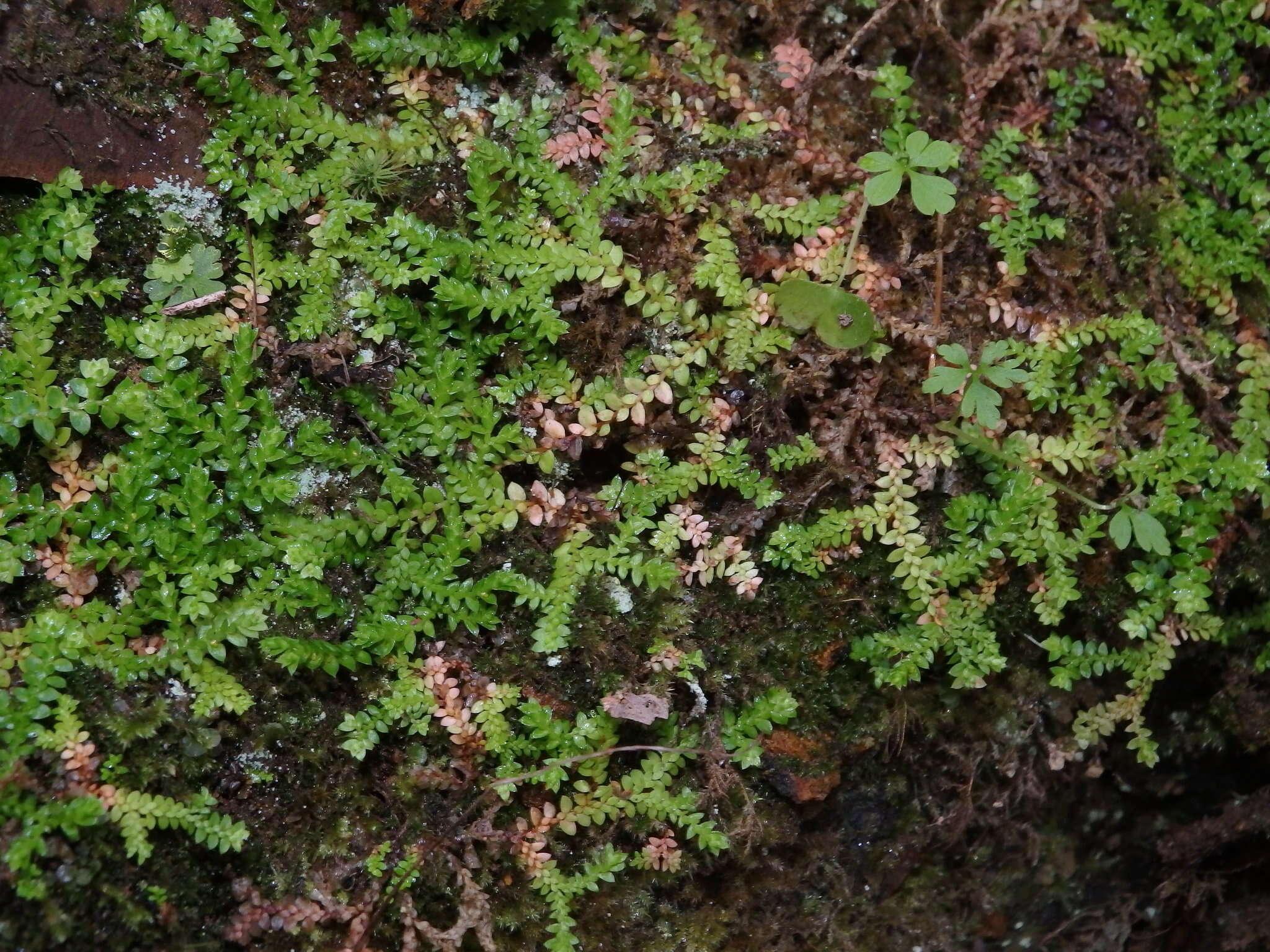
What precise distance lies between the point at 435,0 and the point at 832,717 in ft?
8.60

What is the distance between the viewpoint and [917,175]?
3006 millimetres

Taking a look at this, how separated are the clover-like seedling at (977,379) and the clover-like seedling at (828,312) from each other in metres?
0.26

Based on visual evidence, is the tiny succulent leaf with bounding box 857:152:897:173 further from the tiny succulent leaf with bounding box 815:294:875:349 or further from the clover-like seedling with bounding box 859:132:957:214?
the tiny succulent leaf with bounding box 815:294:875:349

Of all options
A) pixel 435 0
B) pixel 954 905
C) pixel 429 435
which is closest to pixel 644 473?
pixel 429 435

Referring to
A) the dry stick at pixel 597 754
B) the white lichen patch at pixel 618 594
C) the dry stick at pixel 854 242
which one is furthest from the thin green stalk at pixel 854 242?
the dry stick at pixel 597 754

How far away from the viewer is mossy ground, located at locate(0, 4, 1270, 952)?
265 centimetres

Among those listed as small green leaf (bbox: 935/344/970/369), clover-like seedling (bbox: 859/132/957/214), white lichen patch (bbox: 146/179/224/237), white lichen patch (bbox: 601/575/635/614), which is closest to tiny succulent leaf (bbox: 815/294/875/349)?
small green leaf (bbox: 935/344/970/369)

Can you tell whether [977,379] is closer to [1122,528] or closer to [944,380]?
[944,380]

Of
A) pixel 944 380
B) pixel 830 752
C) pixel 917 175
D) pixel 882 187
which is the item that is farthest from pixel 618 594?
pixel 917 175

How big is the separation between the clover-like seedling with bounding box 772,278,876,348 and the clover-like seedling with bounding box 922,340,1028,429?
261 mm

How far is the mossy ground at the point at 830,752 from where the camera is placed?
104 inches

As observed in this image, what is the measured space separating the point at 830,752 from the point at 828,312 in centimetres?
144

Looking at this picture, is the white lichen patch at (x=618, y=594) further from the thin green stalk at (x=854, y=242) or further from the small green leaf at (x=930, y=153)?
the small green leaf at (x=930, y=153)

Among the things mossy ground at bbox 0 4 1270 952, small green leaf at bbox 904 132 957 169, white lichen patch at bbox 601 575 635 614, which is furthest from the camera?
small green leaf at bbox 904 132 957 169
